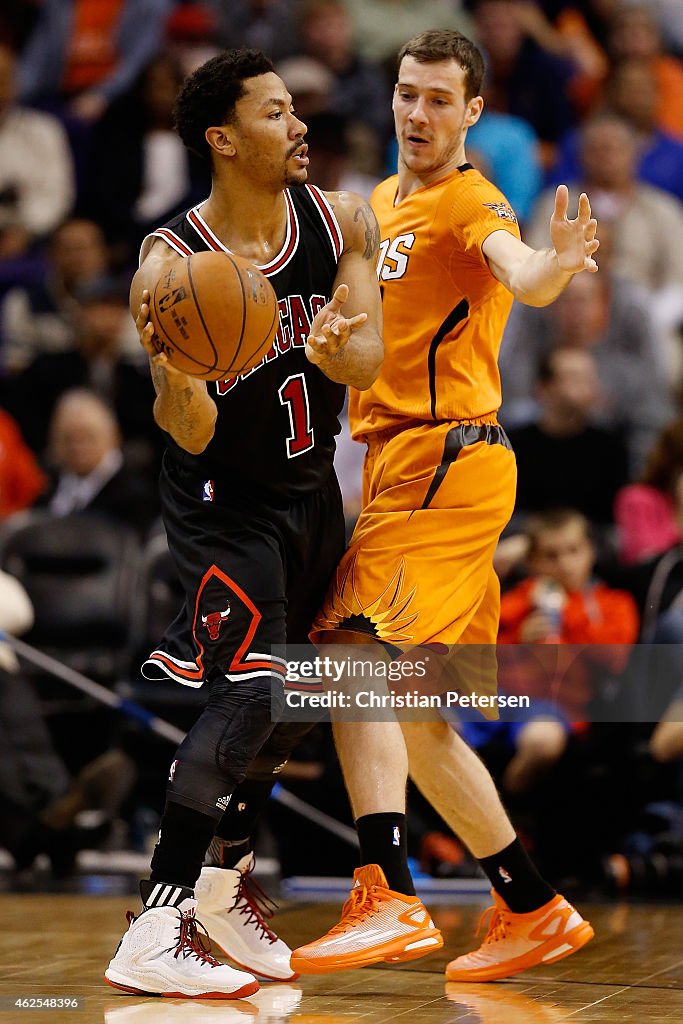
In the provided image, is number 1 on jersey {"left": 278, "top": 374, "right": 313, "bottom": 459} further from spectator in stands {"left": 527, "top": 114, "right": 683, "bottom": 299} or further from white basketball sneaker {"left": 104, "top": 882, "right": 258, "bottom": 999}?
spectator in stands {"left": 527, "top": 114, "right": 683, "bottom": 299}

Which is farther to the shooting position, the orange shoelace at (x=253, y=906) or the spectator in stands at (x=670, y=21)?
the spectator in stands at (x=670, y=21)

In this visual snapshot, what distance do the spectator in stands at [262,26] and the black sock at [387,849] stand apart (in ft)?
27.5

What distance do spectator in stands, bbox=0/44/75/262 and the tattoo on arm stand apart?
7.12 metres

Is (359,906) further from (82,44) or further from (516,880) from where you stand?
(82,44)

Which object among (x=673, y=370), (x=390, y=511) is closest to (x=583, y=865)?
(x=390, y=511)

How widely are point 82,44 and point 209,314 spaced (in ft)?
29.9

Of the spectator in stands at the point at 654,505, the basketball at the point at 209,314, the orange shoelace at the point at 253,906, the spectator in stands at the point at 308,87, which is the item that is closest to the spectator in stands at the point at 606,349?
the spectator in stands at the point at 654,505

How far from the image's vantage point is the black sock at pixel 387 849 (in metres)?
4.46

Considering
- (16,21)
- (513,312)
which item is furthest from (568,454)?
(16,21)

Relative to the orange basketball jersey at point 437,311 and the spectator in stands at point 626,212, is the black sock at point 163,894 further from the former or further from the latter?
the spectator in stands at point 626,212

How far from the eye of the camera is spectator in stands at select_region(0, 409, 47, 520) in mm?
9406

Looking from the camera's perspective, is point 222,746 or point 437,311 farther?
point 437,311

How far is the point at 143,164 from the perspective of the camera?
11.3 m

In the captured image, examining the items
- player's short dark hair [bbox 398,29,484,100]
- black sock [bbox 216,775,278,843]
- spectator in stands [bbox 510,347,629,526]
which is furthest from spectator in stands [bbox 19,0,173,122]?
black sock [bbox 216,775,278,843]
